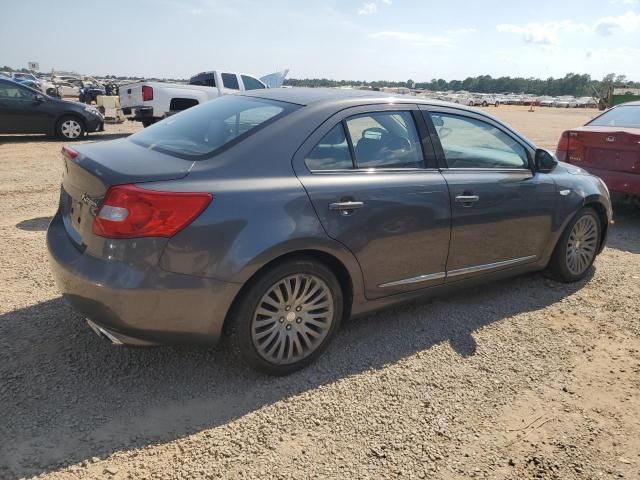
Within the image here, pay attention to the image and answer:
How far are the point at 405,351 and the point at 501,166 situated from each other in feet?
5.40

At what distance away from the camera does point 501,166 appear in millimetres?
3967

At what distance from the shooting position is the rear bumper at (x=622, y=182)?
20.8 ft

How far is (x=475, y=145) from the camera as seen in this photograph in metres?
3.92

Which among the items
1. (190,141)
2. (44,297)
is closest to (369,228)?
(190,141)

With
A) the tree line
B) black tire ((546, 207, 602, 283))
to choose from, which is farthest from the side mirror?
the tree line

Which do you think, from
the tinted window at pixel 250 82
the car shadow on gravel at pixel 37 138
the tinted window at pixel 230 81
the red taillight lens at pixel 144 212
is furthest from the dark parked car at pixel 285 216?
the tinted window at pixel 250 82

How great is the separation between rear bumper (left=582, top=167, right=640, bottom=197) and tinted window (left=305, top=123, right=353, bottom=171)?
4.86 meters

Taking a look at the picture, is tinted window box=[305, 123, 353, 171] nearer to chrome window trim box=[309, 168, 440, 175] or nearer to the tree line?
chrome window trim box=[309, 168, 440, 175]

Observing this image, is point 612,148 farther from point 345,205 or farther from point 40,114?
point 40,114

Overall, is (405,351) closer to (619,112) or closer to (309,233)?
(309,233)

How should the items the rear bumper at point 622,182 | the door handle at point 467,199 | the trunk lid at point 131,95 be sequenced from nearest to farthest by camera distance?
1. the door handle at point 467,199
2. the rear bumper at point 622,182
3. the trunk lid at point 131,95

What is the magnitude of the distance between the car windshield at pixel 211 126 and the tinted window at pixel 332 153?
0.97 ft

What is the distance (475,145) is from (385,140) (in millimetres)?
916

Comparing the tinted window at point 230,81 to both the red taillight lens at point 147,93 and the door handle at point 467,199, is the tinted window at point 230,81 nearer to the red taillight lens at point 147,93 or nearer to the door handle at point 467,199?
the red taillight lens at point 147,93
